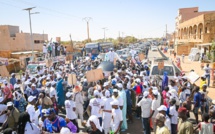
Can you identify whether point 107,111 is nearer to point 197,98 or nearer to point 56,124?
point 56,124

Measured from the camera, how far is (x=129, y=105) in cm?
736

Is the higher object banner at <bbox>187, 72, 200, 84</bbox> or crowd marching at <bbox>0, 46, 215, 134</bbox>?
banner at <bbox>187, 72, 200, 84</bbox>

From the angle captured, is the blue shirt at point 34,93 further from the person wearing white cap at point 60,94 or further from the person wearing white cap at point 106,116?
the person wearing white cap at point 106,116

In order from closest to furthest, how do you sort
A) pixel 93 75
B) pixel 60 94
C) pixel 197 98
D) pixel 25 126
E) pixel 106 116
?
pixel 25 126 → pixel 106 116 → pixel 197 98 → pixel 60 94 → pixel 93 75

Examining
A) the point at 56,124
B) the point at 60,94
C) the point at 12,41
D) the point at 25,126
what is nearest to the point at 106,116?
the point at 56,124

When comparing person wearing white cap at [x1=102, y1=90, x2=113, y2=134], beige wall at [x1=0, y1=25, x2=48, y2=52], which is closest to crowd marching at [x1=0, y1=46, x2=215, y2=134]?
person wearing white cap at [x1=102, y1=90, x2=113, y2=134]

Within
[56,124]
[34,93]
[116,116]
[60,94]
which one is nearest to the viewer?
[56,124]

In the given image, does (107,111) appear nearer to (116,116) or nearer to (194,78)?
(116,116)

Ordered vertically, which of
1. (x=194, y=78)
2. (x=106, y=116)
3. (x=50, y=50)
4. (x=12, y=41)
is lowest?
(x=106, y=116)

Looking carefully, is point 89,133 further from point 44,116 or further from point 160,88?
point 160,88

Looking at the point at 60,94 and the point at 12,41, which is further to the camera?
the point at 12,41

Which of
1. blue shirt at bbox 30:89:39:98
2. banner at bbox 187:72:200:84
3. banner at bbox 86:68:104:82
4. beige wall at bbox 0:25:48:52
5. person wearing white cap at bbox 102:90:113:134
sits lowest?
person wearing white cap at bbox 102:90:113:134

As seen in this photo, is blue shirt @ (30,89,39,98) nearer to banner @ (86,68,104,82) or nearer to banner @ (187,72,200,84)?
banner @ (86,68,104,82)

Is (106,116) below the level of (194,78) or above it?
below
